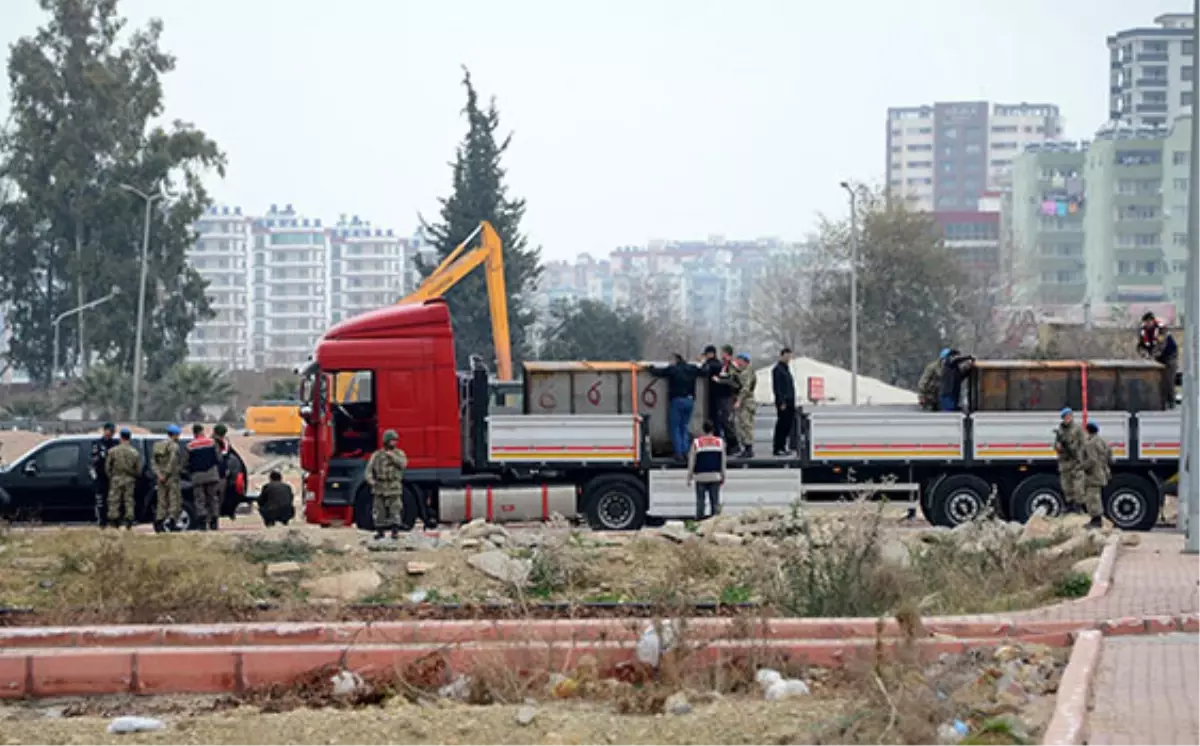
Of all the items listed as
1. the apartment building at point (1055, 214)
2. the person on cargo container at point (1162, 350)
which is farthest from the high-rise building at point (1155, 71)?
the person on cargo container at point (1162, 350)

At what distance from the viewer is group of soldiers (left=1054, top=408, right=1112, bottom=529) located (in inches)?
1018

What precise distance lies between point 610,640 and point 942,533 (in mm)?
8396

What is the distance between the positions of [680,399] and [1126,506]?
6.50m

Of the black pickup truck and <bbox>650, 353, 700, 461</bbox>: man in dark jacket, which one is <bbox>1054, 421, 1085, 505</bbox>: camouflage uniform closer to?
<bbox>650, 353, 700, 461</bbox>: man in dark jacket

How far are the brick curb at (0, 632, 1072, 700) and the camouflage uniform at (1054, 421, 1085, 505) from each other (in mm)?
13650

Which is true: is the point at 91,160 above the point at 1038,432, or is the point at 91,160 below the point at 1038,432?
above

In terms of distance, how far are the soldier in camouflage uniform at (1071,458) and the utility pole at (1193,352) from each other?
4.69 metres

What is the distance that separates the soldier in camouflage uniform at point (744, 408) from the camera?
28.0 metres

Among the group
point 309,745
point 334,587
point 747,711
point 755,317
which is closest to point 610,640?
point 747,711

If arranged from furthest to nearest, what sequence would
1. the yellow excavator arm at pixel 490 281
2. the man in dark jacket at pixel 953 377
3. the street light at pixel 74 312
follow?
the street light at pixel 74 312 → the yellow excavator arm at pixel 490 281 → the man in dark jacket at pixel 953 377

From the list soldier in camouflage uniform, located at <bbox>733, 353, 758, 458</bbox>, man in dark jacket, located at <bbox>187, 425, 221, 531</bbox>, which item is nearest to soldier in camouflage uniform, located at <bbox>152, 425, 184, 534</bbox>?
man in dark jacket, located at <bbox>187, 425, 221, 531</bbox>

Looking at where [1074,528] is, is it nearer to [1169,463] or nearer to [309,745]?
[1169,463]

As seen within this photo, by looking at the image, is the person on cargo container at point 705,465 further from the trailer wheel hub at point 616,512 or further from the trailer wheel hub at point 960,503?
the trailer wheel hub at point 960,503

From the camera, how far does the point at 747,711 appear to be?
35.1ft
